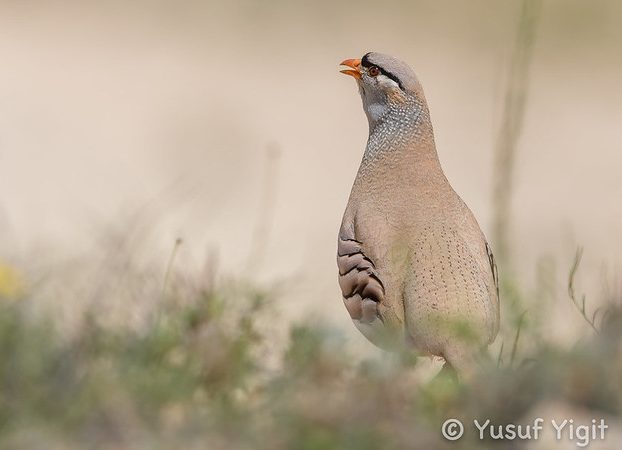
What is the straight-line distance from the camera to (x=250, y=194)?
10.9m

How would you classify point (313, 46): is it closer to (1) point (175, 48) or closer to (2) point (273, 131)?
(1) point (175, 48)

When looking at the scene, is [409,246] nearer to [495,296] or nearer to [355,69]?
[495,296]

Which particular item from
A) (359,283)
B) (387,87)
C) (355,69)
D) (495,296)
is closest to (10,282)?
(359,283)

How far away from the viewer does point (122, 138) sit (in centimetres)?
1198

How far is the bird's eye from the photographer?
6.40m

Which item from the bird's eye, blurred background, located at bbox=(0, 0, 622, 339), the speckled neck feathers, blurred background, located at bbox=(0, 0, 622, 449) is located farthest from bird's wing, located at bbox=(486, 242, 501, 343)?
the bird's eye

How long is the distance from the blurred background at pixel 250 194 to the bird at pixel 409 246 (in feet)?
0.56

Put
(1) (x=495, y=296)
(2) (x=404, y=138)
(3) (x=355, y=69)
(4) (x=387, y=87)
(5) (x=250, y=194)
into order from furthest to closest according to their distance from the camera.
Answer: (5) (x=250, y=194), (3) (x=355, y=69), (4) (x=387, y=87), (2) (x=404, y=138), (1) (x=495, y=296)

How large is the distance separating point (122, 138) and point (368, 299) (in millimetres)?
6707

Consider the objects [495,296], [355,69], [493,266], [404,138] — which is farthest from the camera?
[355,69]

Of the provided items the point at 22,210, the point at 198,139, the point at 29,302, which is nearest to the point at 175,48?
the point at 198,139

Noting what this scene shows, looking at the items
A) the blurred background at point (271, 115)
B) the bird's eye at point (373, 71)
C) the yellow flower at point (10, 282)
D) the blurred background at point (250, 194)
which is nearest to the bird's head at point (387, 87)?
the bird's eye at point (373, 71)

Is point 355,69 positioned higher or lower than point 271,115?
lower

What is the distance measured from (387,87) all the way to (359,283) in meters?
1.10
